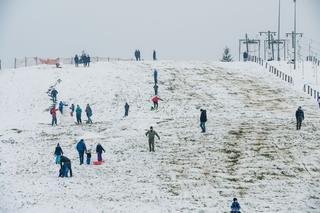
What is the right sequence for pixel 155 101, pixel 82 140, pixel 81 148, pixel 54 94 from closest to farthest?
pixel 81 148 < pixel 82 140 < pixel 155 101 < pixel 54 94

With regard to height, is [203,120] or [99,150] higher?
[203,120]

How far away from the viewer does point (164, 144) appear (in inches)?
1655

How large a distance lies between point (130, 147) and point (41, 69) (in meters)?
30.8

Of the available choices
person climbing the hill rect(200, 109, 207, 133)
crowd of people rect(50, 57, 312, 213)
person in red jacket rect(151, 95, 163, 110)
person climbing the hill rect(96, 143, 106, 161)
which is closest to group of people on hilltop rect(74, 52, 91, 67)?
crowd of people rect(50, 57, 312, 213)

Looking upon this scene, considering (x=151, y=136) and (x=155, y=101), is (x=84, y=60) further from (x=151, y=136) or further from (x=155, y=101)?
(x=151, y=136)

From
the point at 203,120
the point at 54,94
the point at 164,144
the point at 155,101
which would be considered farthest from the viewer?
the point at 54,94

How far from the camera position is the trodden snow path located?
32062mm

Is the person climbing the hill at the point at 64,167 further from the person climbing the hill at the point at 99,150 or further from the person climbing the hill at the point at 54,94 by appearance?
the person climbing the hill at the point at 54,94

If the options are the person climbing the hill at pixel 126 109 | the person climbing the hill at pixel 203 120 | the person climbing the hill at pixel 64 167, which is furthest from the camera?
the person climbing the hill at pixel 126 109

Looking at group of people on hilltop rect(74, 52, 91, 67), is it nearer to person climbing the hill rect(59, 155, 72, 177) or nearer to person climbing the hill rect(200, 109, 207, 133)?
person climbing the hill rect(200, 109, 207, 133)

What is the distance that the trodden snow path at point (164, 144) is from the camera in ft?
105

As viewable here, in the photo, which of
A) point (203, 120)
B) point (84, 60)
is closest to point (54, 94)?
point (84, 60)

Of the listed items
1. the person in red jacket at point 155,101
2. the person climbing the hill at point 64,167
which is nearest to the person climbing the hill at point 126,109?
the person in red jacket at point 155,101

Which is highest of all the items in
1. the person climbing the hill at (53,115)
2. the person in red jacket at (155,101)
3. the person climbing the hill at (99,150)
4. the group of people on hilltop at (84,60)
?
the group of people on hilltop at (84,60)
